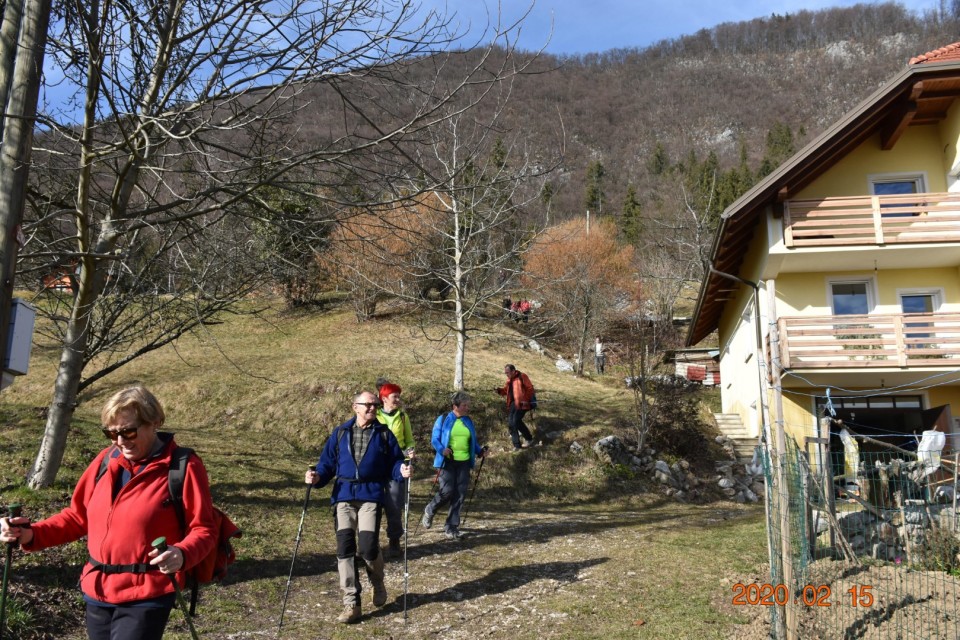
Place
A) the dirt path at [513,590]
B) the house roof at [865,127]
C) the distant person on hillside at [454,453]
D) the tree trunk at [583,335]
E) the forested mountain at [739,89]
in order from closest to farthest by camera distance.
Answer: the dirt path at [513,590] < the distant person on hillside at [454,453] < the house roof at [865,127] < the tree trunk at [583,335] < the forested mountain at [739,89]

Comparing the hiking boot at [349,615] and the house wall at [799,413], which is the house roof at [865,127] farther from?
the hiking boot at [349,615]

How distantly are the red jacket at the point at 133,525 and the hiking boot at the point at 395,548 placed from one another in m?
4.94

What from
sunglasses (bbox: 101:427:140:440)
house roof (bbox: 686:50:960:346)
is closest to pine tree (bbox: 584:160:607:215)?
house roof (bbox: 686:50:960:346)

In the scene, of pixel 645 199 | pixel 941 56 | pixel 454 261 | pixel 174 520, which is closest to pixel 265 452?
pixel 454 261

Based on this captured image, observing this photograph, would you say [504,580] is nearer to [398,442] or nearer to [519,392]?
[398,442]

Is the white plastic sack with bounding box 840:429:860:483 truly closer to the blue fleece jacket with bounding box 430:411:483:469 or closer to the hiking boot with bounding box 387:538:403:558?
the blue fleece jacket with bounding box 430:411:483:469

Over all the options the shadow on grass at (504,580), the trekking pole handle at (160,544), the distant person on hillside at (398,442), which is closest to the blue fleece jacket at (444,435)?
the distant person on hillside at (398,442)

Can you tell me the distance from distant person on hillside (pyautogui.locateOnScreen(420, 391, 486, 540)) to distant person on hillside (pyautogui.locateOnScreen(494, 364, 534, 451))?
5846 millimetres

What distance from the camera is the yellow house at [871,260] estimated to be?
16.9 m

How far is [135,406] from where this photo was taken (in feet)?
11.4

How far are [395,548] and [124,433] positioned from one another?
18.2 feet

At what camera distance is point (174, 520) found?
351 cm

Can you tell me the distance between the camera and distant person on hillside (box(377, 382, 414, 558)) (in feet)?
26.0

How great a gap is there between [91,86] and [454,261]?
13203 millimetres
